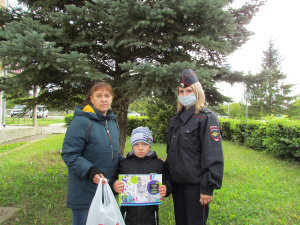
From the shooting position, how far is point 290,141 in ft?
23.2

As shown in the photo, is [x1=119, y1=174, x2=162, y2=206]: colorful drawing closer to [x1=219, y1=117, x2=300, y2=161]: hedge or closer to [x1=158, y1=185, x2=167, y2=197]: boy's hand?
[x1=158, y1=185, x2=167, y2=197]: boy's hand

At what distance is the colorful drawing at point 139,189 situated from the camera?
2.05 meters

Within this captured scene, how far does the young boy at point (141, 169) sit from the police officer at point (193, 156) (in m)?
0.12

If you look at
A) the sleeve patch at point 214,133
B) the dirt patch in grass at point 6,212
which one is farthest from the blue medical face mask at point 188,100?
the dirt patch in grass at point 6,212

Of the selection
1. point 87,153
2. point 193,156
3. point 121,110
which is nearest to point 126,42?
point 121,110

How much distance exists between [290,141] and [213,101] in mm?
4493

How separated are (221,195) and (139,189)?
2876 millimetres

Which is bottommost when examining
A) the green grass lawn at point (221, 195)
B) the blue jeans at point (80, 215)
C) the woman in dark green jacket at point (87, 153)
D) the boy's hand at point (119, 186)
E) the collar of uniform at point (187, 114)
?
the green grass lawn at point (221, 195)

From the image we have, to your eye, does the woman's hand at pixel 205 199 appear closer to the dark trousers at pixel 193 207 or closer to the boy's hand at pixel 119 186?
the dark trousers at pixel 193 207

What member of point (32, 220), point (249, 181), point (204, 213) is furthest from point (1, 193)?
point (249, 181)

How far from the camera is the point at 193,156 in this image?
6.49 feet

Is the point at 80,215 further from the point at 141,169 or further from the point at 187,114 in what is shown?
the point at 187,114

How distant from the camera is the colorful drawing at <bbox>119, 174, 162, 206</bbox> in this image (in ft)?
6.73

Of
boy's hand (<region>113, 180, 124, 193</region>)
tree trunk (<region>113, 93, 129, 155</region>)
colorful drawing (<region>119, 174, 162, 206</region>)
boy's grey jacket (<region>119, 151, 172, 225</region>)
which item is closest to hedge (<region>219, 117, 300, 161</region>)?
tree trunk (<region>113, 93, 129, 155</region>)
